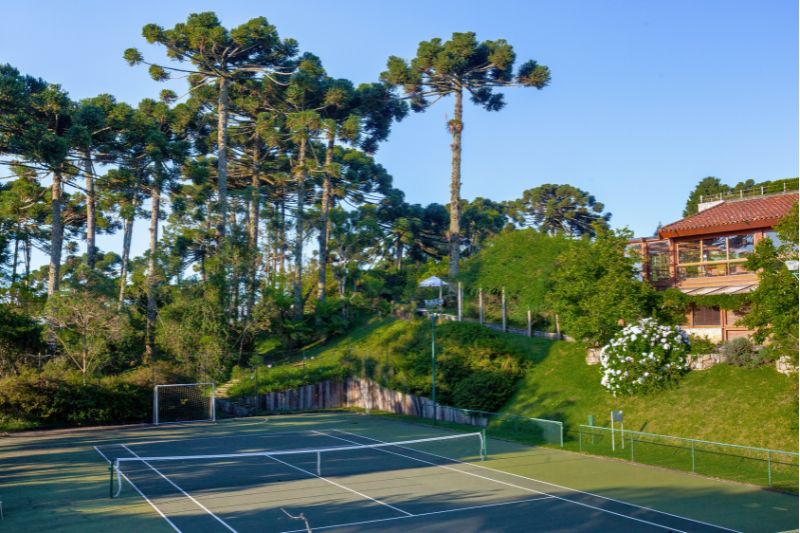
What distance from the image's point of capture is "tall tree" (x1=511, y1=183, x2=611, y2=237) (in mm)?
83938

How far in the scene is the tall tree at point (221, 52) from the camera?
52.7m

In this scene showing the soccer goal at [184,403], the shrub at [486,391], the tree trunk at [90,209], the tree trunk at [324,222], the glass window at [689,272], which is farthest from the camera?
the tree trunk at [324,222]

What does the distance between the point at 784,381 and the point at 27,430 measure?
3669 centimetres

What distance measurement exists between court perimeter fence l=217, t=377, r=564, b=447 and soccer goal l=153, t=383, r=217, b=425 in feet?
6.37

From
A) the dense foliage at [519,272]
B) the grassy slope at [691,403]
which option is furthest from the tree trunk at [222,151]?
the grassy slope at [691,403]

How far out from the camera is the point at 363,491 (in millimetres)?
23609

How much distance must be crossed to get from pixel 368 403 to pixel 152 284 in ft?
55.8

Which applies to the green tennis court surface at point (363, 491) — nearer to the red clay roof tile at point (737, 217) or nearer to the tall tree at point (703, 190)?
the red clay roof tile at point (737, 217)

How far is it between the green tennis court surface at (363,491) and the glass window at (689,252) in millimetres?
13900

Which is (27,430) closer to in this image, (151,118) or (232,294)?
(232,294)

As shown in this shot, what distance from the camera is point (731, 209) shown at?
3850cm

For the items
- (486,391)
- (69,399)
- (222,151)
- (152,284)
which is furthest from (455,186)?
(69,399)

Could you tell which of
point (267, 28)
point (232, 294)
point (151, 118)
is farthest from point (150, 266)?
point (267, 28)

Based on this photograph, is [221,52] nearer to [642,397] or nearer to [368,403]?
[368,403]
